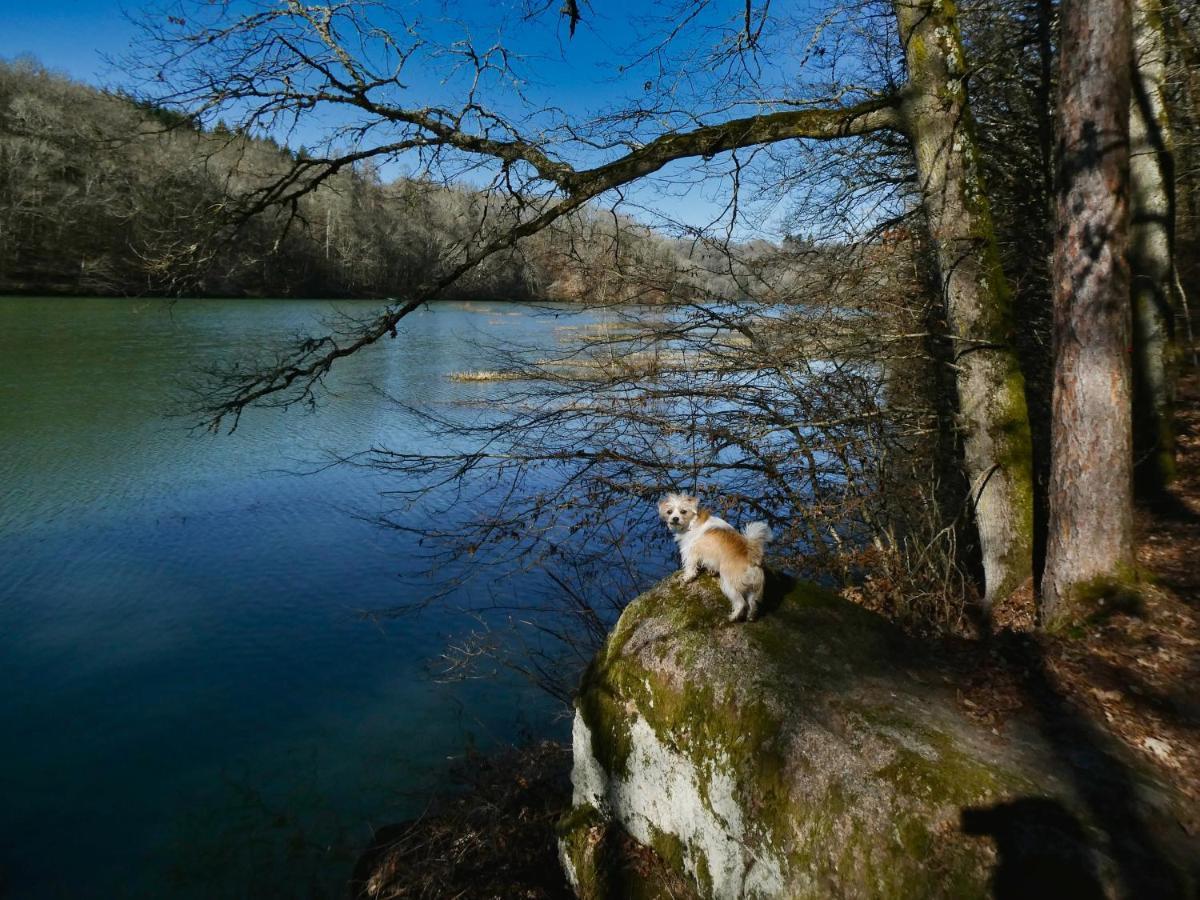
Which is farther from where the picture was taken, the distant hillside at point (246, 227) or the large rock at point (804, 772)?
the distant hillside at point (246, 227)

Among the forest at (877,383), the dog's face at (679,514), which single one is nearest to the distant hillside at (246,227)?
the forest at (877,383)

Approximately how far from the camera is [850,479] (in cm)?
695

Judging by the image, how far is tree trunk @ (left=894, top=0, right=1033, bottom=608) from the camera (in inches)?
215

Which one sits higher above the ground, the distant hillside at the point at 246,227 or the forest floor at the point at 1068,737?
the distant hillside at the point at 246,227

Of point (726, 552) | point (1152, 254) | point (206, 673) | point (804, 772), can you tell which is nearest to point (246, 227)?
point (206, 673)

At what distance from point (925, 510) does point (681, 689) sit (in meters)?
4.19

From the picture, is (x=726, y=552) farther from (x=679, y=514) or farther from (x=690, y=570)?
(x=679, y=514)

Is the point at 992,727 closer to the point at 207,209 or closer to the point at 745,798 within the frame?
the point at 745,798

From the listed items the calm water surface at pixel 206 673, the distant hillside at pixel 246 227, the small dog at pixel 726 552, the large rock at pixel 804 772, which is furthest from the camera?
the distant hillside at pixel 246 227

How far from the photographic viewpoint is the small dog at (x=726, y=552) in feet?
11.6

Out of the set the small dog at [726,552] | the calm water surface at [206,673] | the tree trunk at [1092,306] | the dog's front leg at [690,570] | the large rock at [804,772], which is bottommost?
the calm water surface at [206,673]

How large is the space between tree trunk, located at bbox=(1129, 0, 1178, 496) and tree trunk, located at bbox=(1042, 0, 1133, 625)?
2.35 meters

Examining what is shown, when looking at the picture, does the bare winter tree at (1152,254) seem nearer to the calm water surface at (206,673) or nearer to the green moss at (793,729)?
the green moss at (793,729)

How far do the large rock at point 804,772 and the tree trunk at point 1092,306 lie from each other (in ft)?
5.28
